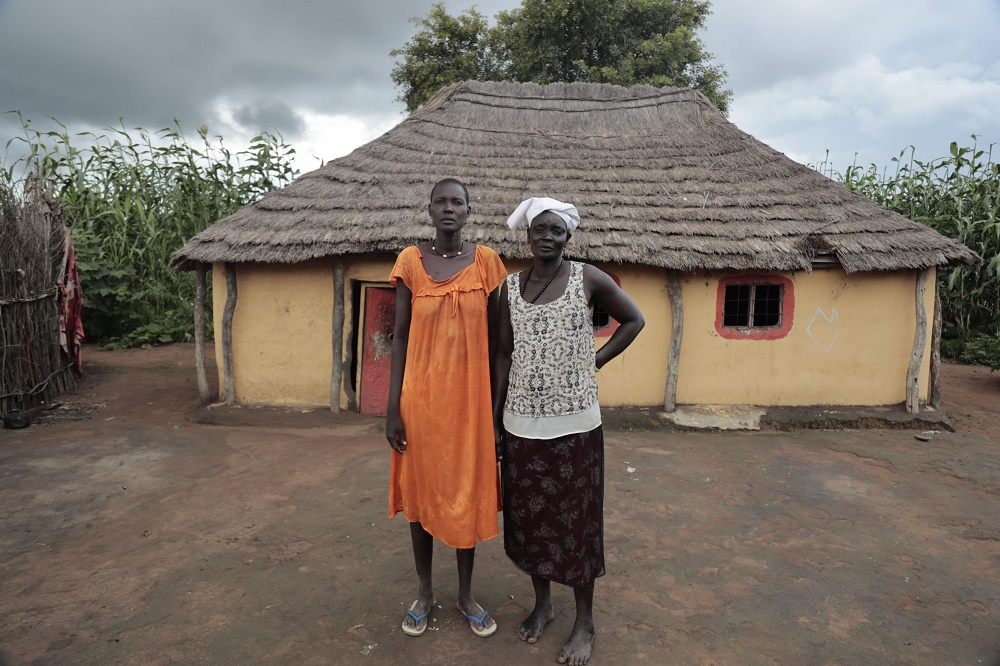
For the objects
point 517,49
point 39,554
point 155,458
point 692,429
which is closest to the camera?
point 39,554

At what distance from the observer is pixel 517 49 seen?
15797 millimetres

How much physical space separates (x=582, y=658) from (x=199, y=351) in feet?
19.9

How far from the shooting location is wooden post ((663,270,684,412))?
6.70 meters

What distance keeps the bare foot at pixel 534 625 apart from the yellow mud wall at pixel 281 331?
4.69 m

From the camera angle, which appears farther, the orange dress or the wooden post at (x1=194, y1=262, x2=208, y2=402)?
the wooden post at (x1=194, y1=262, x2=208, y2=402)

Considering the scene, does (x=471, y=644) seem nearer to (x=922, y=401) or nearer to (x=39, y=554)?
(x=39, y=554)

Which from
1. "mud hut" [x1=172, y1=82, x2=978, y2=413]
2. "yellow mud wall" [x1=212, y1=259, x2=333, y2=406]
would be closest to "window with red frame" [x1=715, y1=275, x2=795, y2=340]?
"mud hut" [x1=172, y1=82, x2=978, y2=413]

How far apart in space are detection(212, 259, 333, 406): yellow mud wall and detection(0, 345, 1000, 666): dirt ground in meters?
0.86

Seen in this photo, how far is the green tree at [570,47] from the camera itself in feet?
48.5

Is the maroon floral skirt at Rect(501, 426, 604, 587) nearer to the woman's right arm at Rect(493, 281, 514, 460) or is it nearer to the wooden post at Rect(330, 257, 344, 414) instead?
the woman's right arm at Rect(493, 281, 514, 460)

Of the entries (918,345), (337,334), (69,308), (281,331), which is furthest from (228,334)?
(918,345)

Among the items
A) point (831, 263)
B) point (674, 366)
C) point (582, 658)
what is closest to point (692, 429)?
point (674, 366)

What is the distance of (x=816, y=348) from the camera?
6855 millimetres

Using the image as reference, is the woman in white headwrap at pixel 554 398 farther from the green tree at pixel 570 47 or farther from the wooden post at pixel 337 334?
the green tree at pixel 570 47
